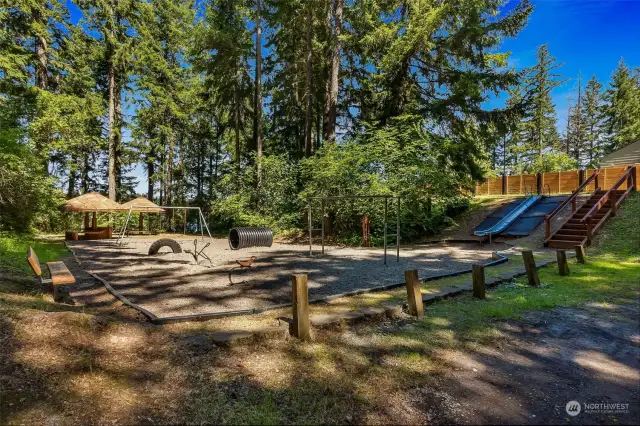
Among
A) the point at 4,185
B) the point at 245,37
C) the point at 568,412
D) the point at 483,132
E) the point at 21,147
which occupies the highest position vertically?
the point at 245,37

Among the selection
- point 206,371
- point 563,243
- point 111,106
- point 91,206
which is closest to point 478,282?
point 206,371

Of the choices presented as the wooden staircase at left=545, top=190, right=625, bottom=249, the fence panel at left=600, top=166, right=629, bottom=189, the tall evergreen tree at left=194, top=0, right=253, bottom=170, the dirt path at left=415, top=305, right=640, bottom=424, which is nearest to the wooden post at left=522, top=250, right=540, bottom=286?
the dirt path at left=415, top=305, right=640, bottom=424

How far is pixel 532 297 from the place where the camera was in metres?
5.46

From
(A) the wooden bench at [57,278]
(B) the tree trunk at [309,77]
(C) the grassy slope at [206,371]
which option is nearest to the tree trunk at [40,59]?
(B) the tree trunk at [309,77]

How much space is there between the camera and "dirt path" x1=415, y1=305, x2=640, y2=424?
101 inches

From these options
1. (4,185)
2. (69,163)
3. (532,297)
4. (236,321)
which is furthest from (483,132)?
(69,163)

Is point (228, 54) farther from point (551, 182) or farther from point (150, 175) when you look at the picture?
point (551, 182)

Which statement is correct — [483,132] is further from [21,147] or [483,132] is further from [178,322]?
[21,147]

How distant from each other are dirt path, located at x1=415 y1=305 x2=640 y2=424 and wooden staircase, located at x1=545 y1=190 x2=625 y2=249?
7.66 meters

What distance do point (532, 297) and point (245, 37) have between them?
2249 cm

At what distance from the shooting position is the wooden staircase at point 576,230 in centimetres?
1089

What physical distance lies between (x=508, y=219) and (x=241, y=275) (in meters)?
12.5

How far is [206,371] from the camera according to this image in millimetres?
3037

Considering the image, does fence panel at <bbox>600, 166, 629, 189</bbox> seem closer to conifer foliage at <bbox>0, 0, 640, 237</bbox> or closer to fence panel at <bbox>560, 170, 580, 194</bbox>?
fence panel at <bbox>560, 170, 580, 194</bbox>
